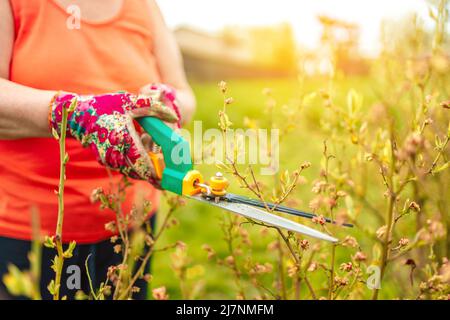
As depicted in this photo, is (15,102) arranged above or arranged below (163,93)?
below

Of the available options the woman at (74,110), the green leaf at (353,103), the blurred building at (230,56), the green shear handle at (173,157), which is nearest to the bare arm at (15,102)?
the woman at (74,110)

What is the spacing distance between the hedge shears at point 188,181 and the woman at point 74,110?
0.04m

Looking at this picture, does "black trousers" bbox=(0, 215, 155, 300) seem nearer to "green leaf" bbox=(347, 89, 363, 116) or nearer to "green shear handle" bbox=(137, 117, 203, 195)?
"green shear handle" bbox=(137, 117, 203, 195)

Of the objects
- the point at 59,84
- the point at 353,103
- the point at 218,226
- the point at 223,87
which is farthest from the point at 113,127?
the point at 218,226

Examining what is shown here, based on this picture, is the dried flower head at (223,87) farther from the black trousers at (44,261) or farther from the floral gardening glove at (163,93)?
the black trousers at (44,261)

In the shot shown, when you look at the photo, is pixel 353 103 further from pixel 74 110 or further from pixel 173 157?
pixel 74 110

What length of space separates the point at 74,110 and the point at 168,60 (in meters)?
0.52

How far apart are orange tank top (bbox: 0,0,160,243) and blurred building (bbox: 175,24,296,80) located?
826 centimetres

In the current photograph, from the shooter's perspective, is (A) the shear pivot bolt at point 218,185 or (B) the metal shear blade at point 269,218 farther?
(A) the shear pivot bolt at point 218,185

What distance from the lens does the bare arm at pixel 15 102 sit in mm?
1313

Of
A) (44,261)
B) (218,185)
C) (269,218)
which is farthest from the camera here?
(44,261)

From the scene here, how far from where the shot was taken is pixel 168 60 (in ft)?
5.82

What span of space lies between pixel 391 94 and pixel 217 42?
348 inches
